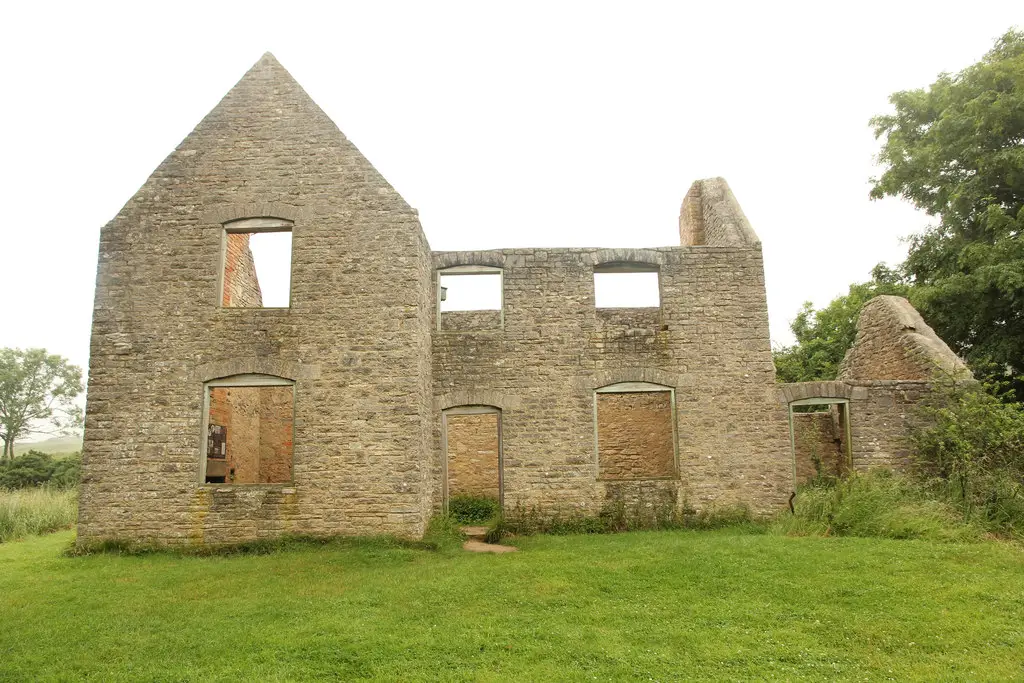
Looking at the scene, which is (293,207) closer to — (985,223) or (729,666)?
(729,666)

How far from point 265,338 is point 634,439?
9830 mm

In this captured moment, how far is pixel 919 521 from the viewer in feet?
31.9

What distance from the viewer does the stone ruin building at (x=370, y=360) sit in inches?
408

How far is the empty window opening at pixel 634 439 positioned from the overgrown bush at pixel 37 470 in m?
17.1

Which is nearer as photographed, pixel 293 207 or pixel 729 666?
pixel 729 666

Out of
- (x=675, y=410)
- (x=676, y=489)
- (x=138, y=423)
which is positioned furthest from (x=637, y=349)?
(x=138, y=423)

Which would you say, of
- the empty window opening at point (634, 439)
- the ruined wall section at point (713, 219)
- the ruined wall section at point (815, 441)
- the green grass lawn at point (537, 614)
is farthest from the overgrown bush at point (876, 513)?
the empty window opening at point (634, 439)

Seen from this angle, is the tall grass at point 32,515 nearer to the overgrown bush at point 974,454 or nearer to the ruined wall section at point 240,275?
the ruined wall section at point 240,275

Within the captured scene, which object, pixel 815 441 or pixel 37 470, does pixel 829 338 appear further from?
pixel 37 470

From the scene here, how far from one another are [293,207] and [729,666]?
9.40 metres

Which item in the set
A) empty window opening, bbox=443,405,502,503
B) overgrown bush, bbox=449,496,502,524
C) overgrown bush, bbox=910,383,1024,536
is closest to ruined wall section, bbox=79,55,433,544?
overgrown bush, bbox=449,496,502,524

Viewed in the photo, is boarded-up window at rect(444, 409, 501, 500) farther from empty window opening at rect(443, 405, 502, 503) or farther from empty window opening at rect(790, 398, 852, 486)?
empty window opening at rect(790, 398, 852, 486)

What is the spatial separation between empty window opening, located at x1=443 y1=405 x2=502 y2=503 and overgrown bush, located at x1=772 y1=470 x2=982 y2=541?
833cm

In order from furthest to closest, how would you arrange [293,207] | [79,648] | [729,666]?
[293,207], [79,648], [729,666]
